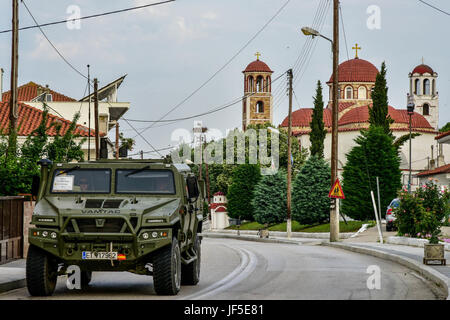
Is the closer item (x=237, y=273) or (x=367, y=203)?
(x=237, y=273)

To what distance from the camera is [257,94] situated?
151500 mm

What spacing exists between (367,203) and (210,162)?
59387 millimetres

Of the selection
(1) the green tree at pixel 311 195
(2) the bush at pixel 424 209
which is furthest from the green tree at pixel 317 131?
(2) the bush at pixel 424 209

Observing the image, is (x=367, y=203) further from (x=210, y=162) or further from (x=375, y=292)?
(x=210, y=162)

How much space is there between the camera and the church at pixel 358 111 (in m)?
115

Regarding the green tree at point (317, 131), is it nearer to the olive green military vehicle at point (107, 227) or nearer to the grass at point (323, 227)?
the grass at point (323, 227)

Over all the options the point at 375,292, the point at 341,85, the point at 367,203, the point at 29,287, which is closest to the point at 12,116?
the point at 29,287

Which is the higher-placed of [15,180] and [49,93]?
[49,93]

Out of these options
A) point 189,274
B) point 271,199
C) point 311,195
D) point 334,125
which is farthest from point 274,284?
point 271,199

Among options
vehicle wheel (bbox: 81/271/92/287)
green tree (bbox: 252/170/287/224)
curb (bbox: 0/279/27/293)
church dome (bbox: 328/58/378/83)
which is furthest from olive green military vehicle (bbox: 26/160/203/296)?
church dome (bbox: 328/58/378/83)

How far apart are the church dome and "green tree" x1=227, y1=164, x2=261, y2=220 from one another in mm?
40703

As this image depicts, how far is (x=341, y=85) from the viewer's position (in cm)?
13362

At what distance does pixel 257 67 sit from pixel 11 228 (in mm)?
132732

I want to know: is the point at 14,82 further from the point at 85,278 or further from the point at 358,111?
the point at 358,111
